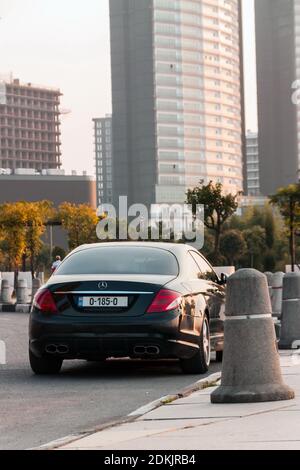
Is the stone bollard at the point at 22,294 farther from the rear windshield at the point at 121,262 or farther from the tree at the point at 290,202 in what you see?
the tree at the point at 290,202

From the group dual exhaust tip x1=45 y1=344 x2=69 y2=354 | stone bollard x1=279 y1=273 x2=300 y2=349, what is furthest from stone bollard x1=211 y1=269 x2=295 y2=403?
stone bollard x1=279 y1=273 x2=300 y2=349

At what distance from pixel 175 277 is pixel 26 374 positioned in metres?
1.93

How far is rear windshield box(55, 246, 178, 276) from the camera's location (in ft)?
39.9

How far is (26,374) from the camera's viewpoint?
41.0ft

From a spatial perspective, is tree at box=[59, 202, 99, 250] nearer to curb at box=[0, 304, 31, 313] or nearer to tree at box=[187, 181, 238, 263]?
tree at box=[187, 181, 238, 263]

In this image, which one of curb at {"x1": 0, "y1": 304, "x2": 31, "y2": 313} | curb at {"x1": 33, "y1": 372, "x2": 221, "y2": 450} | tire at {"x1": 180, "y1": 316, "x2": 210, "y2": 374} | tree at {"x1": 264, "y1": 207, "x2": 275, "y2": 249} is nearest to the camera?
curb at {"x1": 33, "y1": 372, "x2": 221, "y2": 450}

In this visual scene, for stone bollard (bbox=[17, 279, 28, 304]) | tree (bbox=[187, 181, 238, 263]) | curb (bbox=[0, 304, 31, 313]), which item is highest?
tree (bbox=[187, 181, 238, 263])

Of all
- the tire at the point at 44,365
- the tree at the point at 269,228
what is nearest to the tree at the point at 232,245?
the tree at the point at 269,228

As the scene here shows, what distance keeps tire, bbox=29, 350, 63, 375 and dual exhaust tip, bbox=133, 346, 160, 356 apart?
1017mm

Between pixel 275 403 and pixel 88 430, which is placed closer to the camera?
Result: pixel 88 430

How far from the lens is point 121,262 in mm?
12289

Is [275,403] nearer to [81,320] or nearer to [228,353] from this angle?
[228,353]
